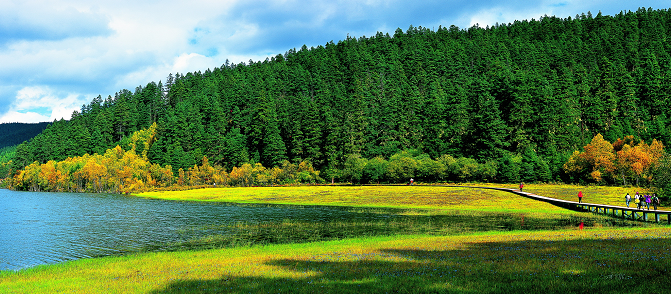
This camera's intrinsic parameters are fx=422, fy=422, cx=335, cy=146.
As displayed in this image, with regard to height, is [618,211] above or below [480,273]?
below

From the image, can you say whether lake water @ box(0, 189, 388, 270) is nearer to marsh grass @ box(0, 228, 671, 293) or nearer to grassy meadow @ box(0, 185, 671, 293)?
grassy meadow @ box(0, 185, 671, 293)

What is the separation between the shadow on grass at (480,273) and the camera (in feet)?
37.8

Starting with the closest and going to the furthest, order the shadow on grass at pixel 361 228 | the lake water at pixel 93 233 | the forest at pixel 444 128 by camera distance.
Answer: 1. the lake water at pixel 93 233
2. the shadow on grass at pixel 361 228
3. the forest at pixel 444 128

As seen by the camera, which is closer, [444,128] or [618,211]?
[618,211]

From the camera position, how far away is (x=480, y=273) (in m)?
13.7

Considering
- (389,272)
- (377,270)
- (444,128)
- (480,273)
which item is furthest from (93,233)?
(444,128)

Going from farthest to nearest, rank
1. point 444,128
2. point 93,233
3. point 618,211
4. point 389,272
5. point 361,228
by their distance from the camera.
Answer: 1. point 444,128
2. point 618,211
3. point 361,228
4. point 93,233
5. point 389,272

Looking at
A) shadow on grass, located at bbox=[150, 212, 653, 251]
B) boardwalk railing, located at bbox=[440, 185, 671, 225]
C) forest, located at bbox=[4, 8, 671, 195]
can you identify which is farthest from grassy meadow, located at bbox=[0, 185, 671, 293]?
forest, located at bbox=[4, 8, 671, 195]

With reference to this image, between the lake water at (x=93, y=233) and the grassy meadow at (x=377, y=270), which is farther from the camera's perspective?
the lake water at (x=93, y=233)

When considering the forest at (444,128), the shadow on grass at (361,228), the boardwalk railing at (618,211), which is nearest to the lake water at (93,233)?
the shadow on grass at (361,228)

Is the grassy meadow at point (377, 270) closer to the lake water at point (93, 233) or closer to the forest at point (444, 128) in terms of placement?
the lake water at point (93, 233)

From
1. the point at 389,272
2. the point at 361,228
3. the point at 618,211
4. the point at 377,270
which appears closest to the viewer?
the point at 389,272

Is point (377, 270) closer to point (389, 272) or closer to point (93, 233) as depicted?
point (389, 272)

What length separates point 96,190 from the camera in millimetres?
130375
